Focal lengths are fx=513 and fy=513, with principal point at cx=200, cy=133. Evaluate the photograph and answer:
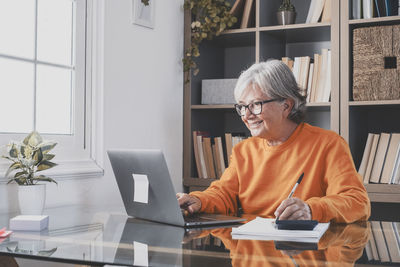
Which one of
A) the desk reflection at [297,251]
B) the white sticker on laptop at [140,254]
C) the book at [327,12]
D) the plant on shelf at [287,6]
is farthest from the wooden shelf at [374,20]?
the white sticker on laptop at [140,254]

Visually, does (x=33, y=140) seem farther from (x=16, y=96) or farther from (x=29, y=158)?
(x=16, y=96)

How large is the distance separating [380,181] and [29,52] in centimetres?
189

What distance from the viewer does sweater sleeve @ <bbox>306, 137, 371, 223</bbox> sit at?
162 cm

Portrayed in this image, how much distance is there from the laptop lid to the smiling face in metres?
0.60

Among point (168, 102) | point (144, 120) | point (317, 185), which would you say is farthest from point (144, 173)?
point (168, 102)

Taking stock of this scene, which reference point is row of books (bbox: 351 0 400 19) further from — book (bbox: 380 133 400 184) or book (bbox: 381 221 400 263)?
book (bbox: 381 221 400 263)

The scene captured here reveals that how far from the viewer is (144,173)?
1.62 metres

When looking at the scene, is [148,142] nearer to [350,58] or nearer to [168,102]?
[168,102]

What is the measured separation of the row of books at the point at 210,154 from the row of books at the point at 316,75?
1.62 ft

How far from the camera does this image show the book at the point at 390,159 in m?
2.72

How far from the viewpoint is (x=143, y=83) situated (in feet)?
9.19

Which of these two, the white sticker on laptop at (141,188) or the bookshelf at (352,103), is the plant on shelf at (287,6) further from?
the white sticker on laptop at (141,188)

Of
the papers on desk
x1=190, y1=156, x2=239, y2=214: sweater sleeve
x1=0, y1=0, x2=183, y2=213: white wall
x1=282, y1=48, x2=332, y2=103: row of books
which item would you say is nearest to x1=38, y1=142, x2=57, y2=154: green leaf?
x1=0, y1=0, x2=183, y2=213: white wall

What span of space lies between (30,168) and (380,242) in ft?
4.20
